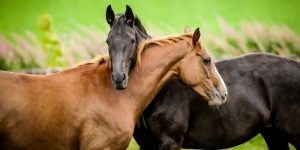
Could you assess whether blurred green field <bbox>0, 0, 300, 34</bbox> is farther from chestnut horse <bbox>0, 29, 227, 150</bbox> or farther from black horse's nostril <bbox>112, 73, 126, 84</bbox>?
black horse's nostril <bbox>112, 73, 126, 84</bbox>

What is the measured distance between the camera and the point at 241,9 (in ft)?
38.0

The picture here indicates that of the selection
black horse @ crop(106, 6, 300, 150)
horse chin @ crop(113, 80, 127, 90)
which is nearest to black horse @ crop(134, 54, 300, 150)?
black horse @ crop(106, 6, 300, 150)

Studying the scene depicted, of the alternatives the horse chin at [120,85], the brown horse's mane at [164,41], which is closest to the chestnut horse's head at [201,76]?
the brown horse's mane at [164,41]

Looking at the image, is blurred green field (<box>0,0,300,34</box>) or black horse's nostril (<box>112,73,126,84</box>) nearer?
black horse's nostril (<box>112,73,126,84</box>)

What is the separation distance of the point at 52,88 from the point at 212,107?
1571mm

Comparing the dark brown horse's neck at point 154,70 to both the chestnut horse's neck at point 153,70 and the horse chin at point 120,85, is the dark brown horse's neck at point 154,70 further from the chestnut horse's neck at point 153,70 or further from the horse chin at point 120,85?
the horse chin at point 120,85

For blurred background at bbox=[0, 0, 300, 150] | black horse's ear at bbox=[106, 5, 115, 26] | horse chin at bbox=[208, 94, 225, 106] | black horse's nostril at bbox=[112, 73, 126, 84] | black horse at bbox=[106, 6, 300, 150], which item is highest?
black horse's ear at bbox=[106, 5, 115, 26]

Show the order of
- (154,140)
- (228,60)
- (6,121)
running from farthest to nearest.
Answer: (228,60) < (154,140) < (6,121)

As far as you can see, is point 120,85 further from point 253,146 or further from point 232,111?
point 253,146

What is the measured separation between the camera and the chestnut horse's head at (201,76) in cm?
499

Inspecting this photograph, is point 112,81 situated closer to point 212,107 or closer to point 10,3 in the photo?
point 212,107

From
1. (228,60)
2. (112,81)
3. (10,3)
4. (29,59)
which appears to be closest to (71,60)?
(29,59)

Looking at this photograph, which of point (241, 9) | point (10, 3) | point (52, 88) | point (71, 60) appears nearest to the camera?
point (52, 88)

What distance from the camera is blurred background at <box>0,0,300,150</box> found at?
970cm
